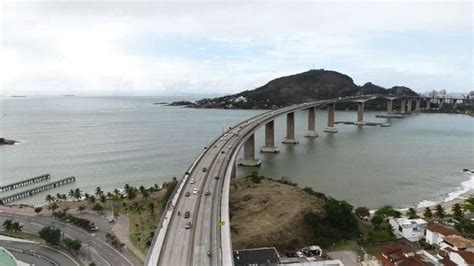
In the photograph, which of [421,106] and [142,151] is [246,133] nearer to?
[142,151]

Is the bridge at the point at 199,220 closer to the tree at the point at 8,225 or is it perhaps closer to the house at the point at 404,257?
the house at the point at 404,257

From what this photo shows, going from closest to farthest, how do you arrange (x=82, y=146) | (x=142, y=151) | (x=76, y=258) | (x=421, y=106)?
(x=76, y=258) → (x=142, y=151) → (x=82, y=146) → (x=421, y=106)

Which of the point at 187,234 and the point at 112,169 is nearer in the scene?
the point at 187,234

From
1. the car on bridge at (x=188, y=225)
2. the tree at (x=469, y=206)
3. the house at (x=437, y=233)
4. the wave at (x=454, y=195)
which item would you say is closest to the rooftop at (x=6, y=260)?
the car on bridge at (x=188, y=225)

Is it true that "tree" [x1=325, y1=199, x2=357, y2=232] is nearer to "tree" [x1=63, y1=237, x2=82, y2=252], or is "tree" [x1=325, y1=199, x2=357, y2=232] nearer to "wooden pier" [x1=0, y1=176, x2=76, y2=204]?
"tree" [x1=63, y1=237, x2=82, y2=252]

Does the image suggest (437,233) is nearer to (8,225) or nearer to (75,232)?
(75,232)

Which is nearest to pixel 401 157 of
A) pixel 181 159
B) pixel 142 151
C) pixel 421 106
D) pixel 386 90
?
pixel 181 159

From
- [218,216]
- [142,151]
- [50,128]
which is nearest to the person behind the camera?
[218,216]
